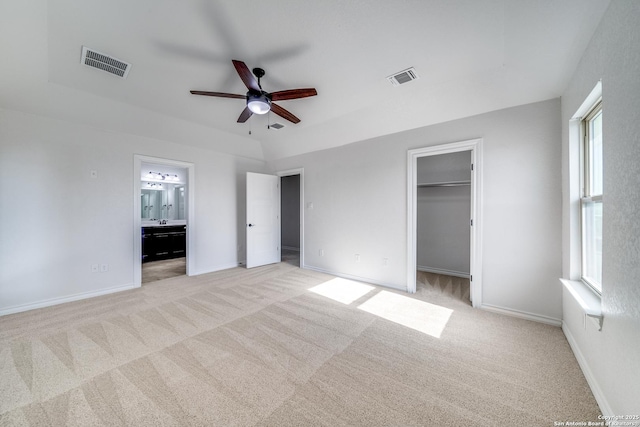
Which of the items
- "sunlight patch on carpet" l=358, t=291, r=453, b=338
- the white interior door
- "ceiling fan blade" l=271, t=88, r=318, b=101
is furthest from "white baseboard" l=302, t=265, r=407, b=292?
"ceiling fan blade" l=271, t=88, r=318, b=101

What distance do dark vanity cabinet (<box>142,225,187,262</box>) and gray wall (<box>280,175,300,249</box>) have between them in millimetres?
2999

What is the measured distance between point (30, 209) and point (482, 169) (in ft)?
19.2

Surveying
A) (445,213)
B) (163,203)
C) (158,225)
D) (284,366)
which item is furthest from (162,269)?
(445,213)

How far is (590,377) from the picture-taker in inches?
62.2

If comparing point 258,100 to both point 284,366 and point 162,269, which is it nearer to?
point 284,366

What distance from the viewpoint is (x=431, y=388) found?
1581mm

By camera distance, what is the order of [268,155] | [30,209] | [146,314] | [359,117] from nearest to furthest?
[146,314], [30,209], [359,117], [268,155]

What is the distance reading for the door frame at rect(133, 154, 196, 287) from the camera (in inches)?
146

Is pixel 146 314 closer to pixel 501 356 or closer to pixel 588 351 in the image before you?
pixel 501 356

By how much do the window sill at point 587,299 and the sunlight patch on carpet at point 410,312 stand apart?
3.64 ft

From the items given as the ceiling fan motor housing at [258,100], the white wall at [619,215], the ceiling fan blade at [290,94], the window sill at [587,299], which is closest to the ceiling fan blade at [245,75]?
the ceiling fan motor housing at [258,100]

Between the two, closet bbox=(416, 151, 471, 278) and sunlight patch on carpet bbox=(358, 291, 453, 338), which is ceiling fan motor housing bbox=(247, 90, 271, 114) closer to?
sunlight patch on carpet bbox=(358, 291, 453, 338)

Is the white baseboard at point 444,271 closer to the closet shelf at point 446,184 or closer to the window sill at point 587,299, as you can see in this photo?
the closet shelf at point 446,184

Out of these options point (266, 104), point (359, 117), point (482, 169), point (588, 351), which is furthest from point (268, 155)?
point (588, 351)
